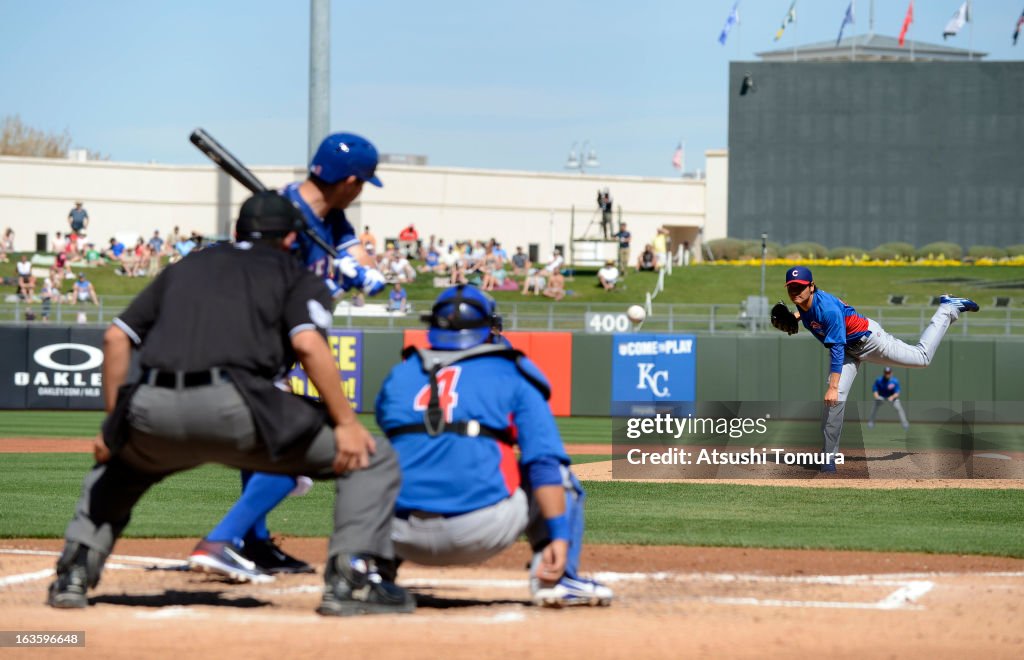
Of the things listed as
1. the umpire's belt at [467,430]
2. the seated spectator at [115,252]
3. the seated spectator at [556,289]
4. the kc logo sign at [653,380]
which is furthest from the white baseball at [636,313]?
the umpire's belt at [467,430]

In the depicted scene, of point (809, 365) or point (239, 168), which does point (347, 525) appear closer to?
point (239, 168)

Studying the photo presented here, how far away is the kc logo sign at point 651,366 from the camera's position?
2616 centimetres

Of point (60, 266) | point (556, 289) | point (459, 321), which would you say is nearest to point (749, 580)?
point (459, 321)

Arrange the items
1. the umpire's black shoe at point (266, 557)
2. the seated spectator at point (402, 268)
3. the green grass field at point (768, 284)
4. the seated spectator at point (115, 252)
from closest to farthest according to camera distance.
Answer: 1. the umpire's black shoe at point (266, 557)
2. the seated spectator at point (402, 268)
3. the green grass field at point (768, 284)
4. the seated spectator at point (115, 252)

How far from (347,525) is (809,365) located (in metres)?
22.6

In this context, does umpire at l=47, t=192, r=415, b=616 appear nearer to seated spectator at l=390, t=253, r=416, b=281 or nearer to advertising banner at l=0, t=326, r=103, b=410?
advertising banner at l=0, t=326, r=103, b=410

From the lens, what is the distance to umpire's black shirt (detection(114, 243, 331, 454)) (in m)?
4.81

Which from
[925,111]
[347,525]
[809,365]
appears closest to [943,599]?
[347,525]

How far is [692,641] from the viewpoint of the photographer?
15.9 ft

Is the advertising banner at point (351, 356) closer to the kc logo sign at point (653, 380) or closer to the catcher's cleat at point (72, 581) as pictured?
the kc logo sign at point (653, 380)

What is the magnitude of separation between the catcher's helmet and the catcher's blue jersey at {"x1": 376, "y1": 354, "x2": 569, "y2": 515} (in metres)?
0.11

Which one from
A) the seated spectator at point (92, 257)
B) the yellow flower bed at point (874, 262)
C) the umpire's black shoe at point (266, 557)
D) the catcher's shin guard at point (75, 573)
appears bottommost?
the umpire's black shoe at point (266, 557)

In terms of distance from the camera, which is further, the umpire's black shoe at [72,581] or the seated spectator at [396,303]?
the seated spectator at [396,303]

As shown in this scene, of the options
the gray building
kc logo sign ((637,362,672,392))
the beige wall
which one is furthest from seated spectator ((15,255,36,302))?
the gray building
